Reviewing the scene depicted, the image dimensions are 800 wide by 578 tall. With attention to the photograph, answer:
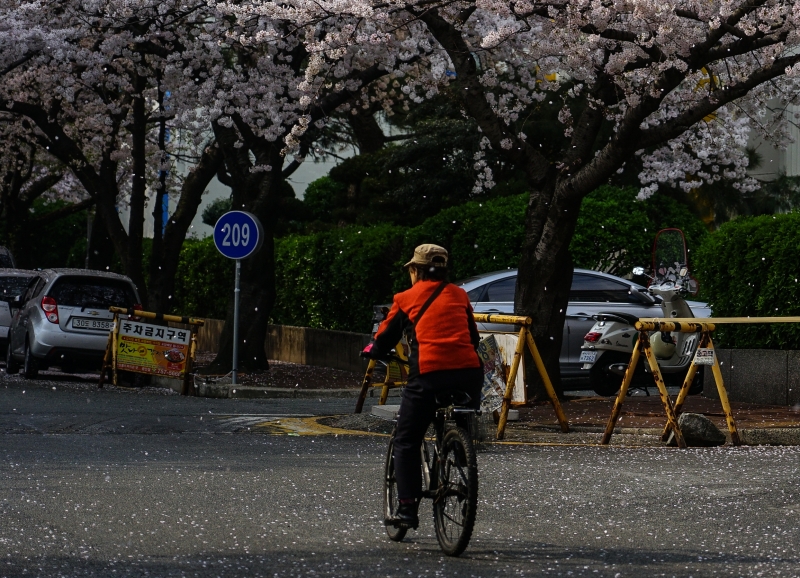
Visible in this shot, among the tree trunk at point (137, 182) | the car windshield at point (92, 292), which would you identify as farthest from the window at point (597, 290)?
the tree trunk at point (137, 182)

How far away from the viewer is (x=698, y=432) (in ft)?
40.0

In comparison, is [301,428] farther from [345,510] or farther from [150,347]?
[150,347]

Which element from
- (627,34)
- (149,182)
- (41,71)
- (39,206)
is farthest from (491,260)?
(39,206)

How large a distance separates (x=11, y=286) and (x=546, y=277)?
499 inches

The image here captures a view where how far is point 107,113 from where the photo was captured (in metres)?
27.8

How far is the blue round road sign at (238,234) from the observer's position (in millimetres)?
19453

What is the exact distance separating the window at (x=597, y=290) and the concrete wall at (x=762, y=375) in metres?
2.60

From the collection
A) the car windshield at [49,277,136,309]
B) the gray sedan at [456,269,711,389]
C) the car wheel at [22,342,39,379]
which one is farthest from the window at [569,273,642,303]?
the car wheel at [22,342,39,379]

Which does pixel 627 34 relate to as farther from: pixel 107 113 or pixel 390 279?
pixel 107 113

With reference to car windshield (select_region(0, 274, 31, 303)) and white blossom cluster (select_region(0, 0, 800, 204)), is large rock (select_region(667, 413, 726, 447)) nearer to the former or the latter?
white blossom cluster (select_region(0, 0, 800, 204))

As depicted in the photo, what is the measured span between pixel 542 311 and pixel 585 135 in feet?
6.39

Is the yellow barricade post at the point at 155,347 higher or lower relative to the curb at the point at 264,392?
higher

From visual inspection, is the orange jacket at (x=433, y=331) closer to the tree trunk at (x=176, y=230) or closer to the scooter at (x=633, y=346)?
the scooter at (x=633, y=346)

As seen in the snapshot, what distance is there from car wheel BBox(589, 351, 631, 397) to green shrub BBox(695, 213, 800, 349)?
1.18m
